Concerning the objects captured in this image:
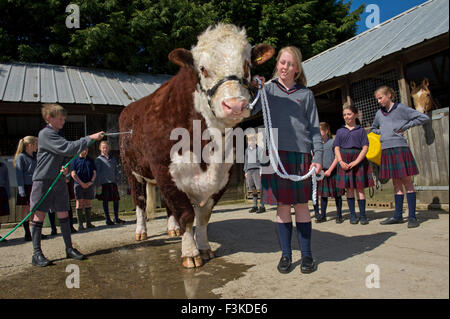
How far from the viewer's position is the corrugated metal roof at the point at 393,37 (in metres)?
5.39

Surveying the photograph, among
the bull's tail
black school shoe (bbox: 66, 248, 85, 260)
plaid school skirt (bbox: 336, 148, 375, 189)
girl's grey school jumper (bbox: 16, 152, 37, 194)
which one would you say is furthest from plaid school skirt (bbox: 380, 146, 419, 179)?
girl's grey school jumper (bbox: 16, 152, 37, 194)

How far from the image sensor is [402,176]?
3.89m

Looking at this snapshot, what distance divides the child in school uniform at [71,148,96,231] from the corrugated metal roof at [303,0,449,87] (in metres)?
5.66

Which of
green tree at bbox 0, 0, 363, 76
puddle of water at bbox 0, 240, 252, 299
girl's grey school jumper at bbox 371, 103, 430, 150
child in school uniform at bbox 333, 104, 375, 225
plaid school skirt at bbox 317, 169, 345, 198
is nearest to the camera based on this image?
puddle of water at bbox 0, 240, 252, 299

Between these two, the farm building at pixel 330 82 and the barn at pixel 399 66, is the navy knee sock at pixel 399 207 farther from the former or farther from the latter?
the farm building at pixel 330 82

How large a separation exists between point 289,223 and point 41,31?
42.1 feet

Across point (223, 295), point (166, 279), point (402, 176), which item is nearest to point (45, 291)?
point (166, 279)

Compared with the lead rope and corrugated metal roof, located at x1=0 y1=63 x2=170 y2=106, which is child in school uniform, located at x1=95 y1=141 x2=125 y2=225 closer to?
corrugated metal roof, located at x1=0 y1=63 x2=170 y2=106

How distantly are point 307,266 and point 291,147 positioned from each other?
95 cm

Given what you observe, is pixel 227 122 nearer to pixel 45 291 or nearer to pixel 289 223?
pixel 289 223

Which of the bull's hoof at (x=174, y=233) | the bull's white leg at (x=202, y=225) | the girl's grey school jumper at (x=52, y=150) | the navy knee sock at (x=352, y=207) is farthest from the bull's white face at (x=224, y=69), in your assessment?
the navy knee sock at (x=352, y=207)

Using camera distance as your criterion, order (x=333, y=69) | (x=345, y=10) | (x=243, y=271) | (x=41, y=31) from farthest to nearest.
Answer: (x=345, y=10) < (x=41, y=31) < (x=333, y=69) < (x=243, y=271)

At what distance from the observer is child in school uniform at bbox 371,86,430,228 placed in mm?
3822

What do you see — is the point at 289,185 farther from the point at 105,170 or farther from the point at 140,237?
the point at 105,170
